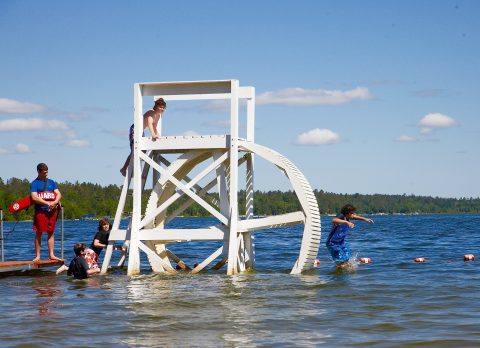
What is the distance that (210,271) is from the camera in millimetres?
19250

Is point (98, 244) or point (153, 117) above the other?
point (153, 117)

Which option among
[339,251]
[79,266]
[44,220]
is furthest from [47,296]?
[339,251]

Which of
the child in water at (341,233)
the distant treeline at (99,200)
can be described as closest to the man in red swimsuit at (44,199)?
the child in water at (341,233)

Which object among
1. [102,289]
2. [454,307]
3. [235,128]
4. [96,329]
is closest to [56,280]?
[102,289]

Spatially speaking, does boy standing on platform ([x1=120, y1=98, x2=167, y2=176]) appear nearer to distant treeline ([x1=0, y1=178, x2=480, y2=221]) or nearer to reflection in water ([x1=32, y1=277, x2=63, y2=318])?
reflection in water ([x1=32, y1=277, x2=63, y2=318])

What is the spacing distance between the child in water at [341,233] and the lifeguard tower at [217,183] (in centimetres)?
95

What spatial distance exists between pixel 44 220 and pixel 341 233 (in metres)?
6.30

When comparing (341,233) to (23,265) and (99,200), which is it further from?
(99,200)

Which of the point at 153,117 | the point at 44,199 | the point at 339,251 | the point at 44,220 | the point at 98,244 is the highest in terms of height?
the point at 153,117

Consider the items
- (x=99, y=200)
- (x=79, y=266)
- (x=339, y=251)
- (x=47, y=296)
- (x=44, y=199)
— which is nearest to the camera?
(x=47, y=296)

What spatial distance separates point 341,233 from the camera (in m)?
18.8

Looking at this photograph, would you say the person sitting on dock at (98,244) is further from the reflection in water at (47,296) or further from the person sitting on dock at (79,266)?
the reflection in water at (47,296)

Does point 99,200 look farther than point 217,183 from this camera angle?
Yes

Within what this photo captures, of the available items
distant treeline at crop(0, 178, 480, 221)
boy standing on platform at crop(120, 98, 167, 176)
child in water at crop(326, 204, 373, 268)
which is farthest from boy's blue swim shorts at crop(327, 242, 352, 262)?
distant treeline at crop(0, 178, 480, 221)
